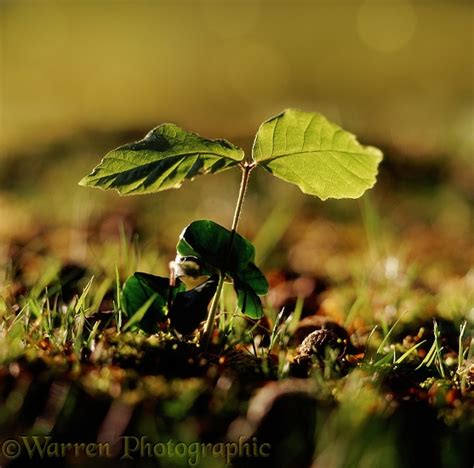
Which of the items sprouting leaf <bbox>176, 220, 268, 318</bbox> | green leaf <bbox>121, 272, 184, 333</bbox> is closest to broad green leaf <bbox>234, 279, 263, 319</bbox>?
sprouting leaf <bbox>176, 220, 268, 318</bbox>

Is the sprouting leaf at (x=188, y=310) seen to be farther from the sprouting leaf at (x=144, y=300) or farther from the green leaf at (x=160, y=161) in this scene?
the green leaf at (x=160, y=161)

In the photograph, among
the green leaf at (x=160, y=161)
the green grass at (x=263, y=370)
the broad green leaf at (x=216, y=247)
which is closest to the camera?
the green grass at (x=263, y=370)

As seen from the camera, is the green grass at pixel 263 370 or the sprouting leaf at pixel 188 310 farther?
the sprouting leaf at pixel 188 310

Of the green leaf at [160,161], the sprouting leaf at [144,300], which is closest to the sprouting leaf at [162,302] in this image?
the sprouting leaf at [144,300]

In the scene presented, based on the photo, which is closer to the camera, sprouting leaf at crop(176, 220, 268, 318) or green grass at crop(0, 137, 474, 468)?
green grass at crop(0, 137, 474, 468)

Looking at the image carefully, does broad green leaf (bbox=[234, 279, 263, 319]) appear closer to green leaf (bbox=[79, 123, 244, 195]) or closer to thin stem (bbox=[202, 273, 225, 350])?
thin stem (bbox=[202, 273, 225, 350])

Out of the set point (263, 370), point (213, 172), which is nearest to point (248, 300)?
point (263, 370)

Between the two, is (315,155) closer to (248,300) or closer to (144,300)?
(248,300)
